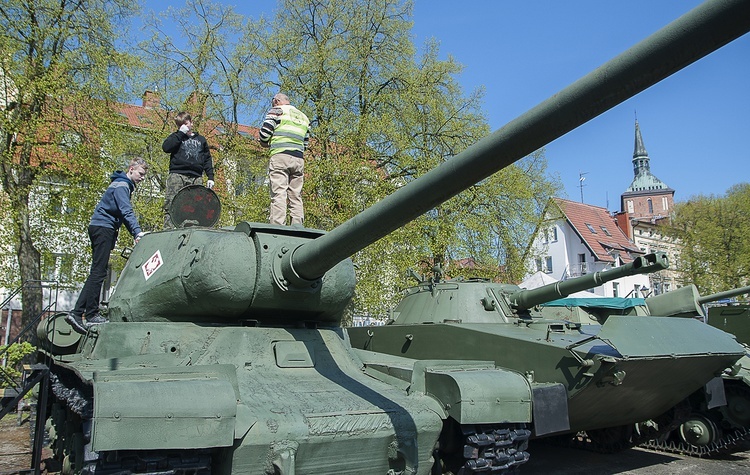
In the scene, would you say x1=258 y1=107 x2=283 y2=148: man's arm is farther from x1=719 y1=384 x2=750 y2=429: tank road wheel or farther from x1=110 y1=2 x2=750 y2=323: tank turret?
x1=719 y1=384 x2=750 y2=429: tank road wheel

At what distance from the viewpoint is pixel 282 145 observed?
758cm

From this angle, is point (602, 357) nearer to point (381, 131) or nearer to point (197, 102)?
point (381, 131)

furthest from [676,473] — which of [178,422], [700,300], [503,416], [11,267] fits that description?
[11,267]

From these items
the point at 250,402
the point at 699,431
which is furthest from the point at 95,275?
the point at 699,431

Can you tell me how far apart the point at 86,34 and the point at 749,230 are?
34414 millimetres

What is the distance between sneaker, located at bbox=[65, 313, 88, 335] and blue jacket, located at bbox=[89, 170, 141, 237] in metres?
0.97

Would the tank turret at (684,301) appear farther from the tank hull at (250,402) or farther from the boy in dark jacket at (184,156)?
the boy in dark jacket at (184,156)

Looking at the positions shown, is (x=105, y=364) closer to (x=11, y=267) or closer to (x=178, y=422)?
(x=178, y=422)

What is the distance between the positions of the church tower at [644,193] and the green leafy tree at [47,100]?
79.2m

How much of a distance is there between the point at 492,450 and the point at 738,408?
6656 mm

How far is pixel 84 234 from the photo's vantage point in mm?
19234

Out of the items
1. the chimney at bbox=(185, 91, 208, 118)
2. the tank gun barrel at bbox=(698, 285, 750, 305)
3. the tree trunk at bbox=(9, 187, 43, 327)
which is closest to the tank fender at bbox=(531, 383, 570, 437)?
the tank gun barrel at bbox=(698, 285, 750, 305)

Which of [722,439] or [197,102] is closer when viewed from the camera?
[722,439]

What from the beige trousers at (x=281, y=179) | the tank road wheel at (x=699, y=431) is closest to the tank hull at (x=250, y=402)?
the beige trousers at (x=281, y=179)
